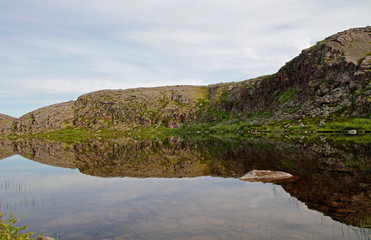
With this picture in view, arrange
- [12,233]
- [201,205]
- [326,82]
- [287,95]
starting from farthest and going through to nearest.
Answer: [287,95], [326,82], [201,205], [12,233]

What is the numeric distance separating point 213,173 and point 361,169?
14.8 m

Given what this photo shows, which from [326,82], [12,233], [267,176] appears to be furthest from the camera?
[326,82]

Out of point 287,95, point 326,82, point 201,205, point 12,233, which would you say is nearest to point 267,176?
point 201,205

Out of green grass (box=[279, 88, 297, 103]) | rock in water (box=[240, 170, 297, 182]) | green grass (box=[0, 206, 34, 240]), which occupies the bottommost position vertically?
rock in water (box=[240, 170, 297, 182])

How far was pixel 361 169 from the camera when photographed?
25.0 metres

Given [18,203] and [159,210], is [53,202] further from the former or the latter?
[159,210]

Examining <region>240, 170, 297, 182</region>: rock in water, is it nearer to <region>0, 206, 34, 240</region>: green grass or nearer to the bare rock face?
<region>0, 206, 34, 240</region>: green grass

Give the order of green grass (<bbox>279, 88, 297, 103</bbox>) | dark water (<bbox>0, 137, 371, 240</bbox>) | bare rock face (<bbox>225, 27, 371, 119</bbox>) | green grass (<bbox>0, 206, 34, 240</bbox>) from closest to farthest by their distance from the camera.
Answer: green grass (<bbox>0, 206, 34, 240</bbox>)
dark water (<bbox>0, 137, 371, 240</bbox>)
bare rock face (<bbox>225, 27, 371, 119</bbox>)
green grass (<bbox>279, 88, 297, 103</bbox>)

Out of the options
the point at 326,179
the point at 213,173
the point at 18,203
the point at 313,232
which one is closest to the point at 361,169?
the point at 326,179

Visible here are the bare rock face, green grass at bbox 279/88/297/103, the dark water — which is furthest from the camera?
green grass at bbox 279/88/297/103

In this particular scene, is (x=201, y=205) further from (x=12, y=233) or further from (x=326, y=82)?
(x=326, y=82)

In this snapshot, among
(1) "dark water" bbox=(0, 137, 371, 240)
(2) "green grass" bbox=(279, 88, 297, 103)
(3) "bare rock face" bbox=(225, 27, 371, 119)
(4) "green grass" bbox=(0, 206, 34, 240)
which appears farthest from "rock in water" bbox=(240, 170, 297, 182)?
(2) "green grass" bbox=(279, 88, 297, 103)

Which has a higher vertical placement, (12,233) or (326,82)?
(326,82)

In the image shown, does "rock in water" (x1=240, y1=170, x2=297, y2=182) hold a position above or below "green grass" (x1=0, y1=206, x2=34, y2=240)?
below
